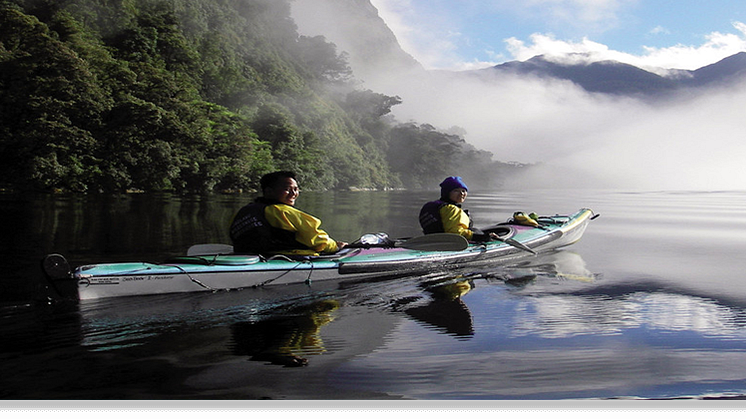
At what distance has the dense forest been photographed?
Answer: 27.9 meters

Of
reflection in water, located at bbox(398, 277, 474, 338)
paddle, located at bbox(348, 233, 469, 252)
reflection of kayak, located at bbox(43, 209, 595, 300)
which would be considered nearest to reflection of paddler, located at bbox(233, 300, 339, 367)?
reflection in water, located at bbox(398, 277, 474, 338)

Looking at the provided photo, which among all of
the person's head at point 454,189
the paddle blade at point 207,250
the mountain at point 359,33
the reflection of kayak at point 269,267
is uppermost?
the mountain at point 359,33

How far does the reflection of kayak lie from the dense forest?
84.9 feet

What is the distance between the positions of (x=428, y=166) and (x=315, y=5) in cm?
6013

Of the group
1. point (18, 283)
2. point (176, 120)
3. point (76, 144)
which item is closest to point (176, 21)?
point (176, 120)

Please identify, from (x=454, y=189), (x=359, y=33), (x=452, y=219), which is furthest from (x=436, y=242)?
(x=359, y=33)

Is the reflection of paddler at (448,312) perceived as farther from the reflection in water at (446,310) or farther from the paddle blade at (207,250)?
the paddle blade at (207,250)

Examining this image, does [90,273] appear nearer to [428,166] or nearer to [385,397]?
[385,397]

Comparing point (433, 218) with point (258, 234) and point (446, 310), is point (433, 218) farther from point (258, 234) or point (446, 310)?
point (258, 234)

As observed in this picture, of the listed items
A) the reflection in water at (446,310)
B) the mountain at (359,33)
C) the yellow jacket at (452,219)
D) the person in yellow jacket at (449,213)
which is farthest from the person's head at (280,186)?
the mountain at (359,33)

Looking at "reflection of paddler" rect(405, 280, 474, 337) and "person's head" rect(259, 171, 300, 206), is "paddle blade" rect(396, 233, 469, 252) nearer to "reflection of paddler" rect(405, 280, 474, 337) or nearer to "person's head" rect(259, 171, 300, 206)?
"reflection of paddler" rect(405, 280, 474, 337)

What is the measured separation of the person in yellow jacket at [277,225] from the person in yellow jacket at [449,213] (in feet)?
7.35

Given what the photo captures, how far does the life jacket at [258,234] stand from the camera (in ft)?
19.5

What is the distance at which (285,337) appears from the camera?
13.6 feet
